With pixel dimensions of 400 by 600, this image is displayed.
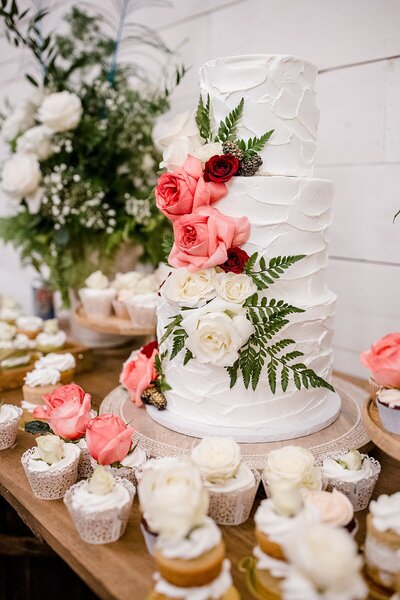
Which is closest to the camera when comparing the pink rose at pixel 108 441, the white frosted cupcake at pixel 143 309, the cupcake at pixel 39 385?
the pink rose at pixel 108 441

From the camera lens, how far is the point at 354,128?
69.4 inches

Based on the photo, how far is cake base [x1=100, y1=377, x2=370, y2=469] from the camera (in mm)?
→ 1186

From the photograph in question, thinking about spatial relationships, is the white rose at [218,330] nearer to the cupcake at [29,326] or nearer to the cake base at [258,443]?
the cake base at [258,443]

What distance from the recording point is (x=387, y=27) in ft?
5.32

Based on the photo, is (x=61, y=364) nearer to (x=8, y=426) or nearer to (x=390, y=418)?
(x=8, y=426)

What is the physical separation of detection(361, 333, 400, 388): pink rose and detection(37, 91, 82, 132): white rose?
1364mm

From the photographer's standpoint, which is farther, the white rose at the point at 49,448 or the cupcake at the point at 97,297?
the cupcake at the point at 97,297

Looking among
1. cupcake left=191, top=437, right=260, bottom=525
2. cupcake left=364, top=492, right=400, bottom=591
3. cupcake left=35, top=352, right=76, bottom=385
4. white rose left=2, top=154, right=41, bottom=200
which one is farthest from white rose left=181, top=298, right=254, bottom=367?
white rose left=2, top=154, right=41, bottom=200

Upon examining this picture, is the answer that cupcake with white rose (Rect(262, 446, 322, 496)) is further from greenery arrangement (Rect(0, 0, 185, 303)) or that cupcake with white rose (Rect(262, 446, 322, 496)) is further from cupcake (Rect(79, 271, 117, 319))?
greenery arrangement (Rect(0, 0, 185, 303))

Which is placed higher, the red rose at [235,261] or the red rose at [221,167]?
the red rose at [221,167]

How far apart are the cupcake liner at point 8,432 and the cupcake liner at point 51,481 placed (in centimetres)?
20

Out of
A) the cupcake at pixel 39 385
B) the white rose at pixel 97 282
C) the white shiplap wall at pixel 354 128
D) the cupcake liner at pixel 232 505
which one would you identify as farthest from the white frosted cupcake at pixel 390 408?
the white rose at pixel 97 282

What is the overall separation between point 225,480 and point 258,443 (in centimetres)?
Result: 21

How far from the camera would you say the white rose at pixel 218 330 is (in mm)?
1123
